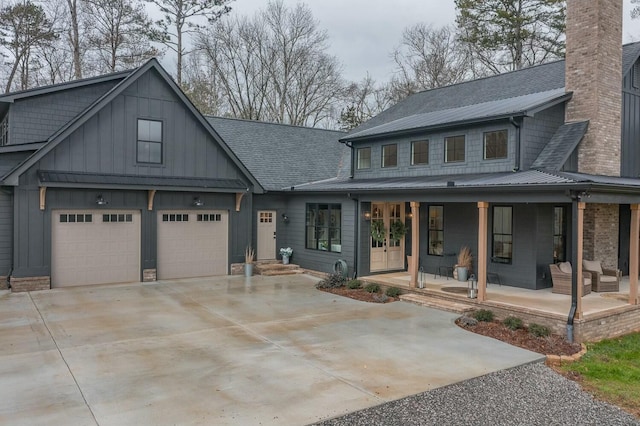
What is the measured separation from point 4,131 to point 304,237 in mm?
9740

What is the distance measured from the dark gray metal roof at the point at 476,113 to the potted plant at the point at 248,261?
497 centimetres

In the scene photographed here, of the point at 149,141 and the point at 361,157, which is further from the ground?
the point at 149,141

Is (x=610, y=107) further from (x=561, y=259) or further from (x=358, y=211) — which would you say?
(x=358, y=211)

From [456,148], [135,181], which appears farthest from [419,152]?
[135,181]

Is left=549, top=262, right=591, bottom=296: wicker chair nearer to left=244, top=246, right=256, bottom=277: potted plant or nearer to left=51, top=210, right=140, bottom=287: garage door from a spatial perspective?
left=244, top=246, right=256, bottom=277: potted plant

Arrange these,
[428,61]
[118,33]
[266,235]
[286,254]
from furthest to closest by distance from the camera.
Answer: [428,61], [118,33], [266,235], [286,254]

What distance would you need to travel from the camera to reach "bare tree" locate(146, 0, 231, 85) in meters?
24.6

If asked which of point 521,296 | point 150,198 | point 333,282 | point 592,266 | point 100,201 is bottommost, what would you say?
point 333,282

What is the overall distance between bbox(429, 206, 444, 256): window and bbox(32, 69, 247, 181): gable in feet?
20.4

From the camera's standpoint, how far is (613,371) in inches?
274

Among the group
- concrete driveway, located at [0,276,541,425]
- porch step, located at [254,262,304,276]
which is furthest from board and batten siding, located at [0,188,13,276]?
porch step, located at [254,262,304,276]

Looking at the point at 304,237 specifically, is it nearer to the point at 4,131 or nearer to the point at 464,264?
the point at 464,264

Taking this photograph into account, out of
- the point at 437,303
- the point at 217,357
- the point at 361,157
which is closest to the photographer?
the point at 217,357

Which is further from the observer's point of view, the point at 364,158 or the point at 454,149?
the point at 364,158
